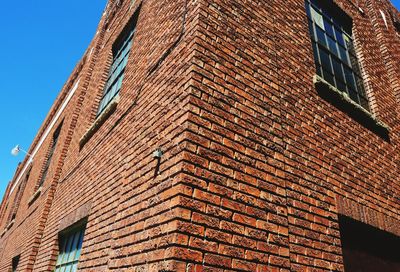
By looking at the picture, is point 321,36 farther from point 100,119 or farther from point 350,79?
point 100,119

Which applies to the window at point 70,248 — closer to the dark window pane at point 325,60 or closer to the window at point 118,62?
the window at point 118,62

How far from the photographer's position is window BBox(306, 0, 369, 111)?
14.2ft

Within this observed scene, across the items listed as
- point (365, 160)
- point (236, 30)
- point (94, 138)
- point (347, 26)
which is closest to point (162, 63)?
point (236, 30)

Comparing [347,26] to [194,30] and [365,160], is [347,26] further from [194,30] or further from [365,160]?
[194,30]

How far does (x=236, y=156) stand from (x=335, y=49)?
3356 mm

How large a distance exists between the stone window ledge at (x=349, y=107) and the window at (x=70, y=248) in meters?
3.43

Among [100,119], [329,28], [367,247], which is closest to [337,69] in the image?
[329,28]

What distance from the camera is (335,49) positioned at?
4.74 m

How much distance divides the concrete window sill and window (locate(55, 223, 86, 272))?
4.51 feet

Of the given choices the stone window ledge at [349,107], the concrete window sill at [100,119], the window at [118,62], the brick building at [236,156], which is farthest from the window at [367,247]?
the window at [118,62]

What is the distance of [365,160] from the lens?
3643 mm

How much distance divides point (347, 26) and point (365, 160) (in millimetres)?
2866

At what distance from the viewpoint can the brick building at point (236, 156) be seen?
209cm

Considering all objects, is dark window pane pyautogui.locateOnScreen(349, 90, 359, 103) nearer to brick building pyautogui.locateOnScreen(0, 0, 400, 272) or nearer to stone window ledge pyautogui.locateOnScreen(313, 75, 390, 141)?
brick building pyautogui.locateOnScreen(0, 0, 400, 272)
